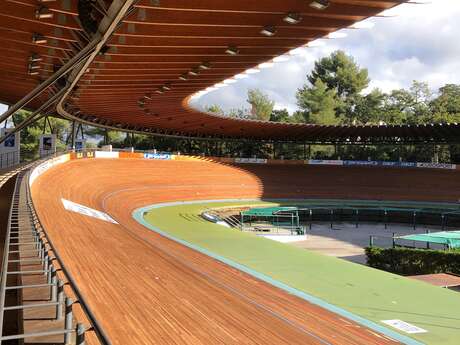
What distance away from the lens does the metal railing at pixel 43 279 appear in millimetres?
2852

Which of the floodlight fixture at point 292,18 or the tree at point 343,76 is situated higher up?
the tree at point 343,76

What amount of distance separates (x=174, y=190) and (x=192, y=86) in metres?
17.0

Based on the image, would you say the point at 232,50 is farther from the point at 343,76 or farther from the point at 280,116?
the point at 343,76

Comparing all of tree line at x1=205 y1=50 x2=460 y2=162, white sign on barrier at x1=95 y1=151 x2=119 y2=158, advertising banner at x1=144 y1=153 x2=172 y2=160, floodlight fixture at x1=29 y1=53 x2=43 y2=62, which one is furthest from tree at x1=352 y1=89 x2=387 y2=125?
floodlight fixture at x1=29 y1=53 x2=43 y2=62

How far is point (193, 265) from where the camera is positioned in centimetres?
1265

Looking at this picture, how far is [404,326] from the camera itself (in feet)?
28.8

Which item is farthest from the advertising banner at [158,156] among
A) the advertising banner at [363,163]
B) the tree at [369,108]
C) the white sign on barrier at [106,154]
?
the tree at [369,108]

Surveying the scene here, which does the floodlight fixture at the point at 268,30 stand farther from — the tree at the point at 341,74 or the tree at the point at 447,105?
the tree at the point at 341,74

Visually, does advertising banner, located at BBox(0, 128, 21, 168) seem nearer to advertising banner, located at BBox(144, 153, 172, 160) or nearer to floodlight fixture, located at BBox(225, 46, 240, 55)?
advertising banner, located at BBox(144, 153, 172, 160)

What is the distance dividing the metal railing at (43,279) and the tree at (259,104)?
79496 millimetres

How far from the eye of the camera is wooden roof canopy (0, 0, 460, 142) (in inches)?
334

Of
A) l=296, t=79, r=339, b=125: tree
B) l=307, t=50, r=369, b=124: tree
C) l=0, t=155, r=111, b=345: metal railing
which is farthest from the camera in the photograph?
l=307, t=50, r=369, b=124: tree

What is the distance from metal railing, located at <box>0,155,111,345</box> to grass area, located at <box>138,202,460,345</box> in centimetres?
650

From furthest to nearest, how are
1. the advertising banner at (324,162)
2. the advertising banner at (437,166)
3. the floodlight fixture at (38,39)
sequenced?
the advertising banner at (324,162), the advertising banner at (437,166), the floodlight fixture at (38,39)
